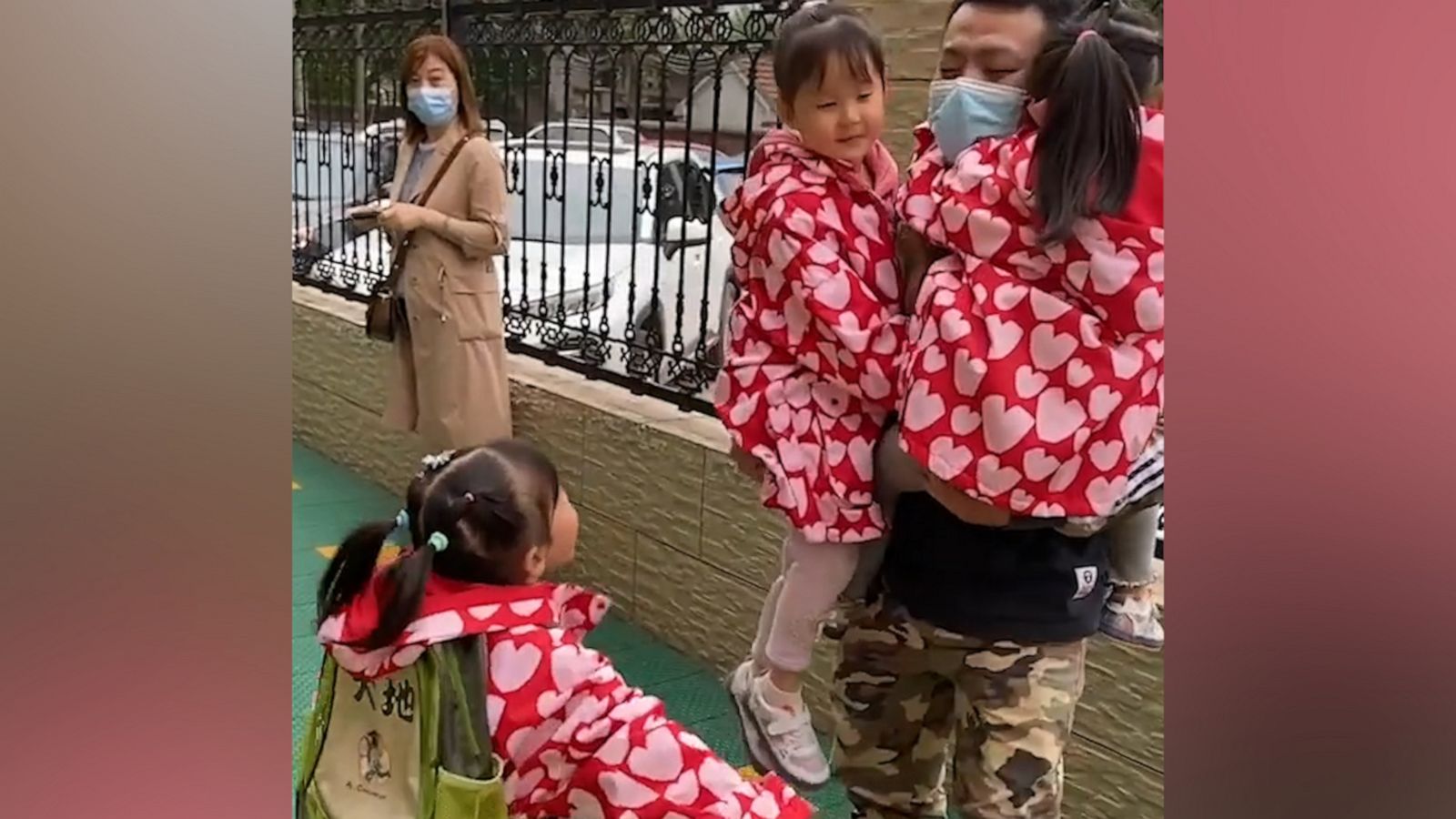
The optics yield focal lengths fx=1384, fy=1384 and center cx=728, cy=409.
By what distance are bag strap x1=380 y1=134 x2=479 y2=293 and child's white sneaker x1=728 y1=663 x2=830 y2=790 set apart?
83.3 inches

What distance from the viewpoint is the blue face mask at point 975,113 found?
1346 millimetres

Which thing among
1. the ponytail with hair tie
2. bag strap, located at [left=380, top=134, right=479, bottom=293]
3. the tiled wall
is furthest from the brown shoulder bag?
the ponytail with hair tie

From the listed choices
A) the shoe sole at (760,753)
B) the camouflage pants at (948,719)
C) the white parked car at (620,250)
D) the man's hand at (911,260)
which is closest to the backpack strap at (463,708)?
the shoe sole at (760,753)

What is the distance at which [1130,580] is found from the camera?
5.11ft

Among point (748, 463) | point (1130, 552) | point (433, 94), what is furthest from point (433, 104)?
point (1130, 552)

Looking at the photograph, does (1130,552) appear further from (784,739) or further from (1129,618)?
(784,739)

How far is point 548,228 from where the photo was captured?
457cm

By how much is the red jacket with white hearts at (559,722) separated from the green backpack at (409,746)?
23 mm
